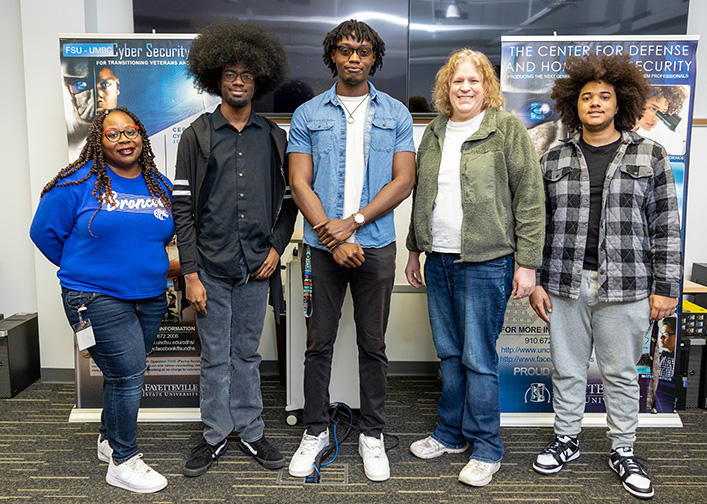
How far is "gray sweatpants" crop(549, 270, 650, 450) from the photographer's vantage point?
6.89 feet

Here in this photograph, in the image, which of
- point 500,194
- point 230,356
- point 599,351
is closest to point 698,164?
point 599,351

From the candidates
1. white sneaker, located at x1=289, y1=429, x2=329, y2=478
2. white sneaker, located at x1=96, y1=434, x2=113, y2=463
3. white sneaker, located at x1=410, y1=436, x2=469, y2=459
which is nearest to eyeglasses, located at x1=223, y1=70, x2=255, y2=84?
white sneaker, located at x1=289, y1=429, x2=329, y2=478

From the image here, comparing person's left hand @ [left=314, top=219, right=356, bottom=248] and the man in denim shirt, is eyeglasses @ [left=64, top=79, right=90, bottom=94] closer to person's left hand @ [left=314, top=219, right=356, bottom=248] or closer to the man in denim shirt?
the man in denim shirt

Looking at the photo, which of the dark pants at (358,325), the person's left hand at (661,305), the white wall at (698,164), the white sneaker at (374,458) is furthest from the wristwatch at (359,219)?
the white wall at (698,164)

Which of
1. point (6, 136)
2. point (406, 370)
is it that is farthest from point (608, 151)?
point (6, 136)

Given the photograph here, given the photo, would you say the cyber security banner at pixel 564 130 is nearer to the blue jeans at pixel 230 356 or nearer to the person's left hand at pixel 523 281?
the person's left hand at pixel 523 281

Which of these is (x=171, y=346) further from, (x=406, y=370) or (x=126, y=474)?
(x=406, y=370)

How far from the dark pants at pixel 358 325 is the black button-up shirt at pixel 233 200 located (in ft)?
0.94

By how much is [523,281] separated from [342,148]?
3.01 ft

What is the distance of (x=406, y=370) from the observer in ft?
11.4

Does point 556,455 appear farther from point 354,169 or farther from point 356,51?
point 356,51

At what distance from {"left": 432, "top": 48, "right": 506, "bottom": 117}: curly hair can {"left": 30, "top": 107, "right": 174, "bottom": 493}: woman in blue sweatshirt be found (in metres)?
1.24

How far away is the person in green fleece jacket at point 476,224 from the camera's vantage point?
80.5 inches

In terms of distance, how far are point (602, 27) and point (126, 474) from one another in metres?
3.59
